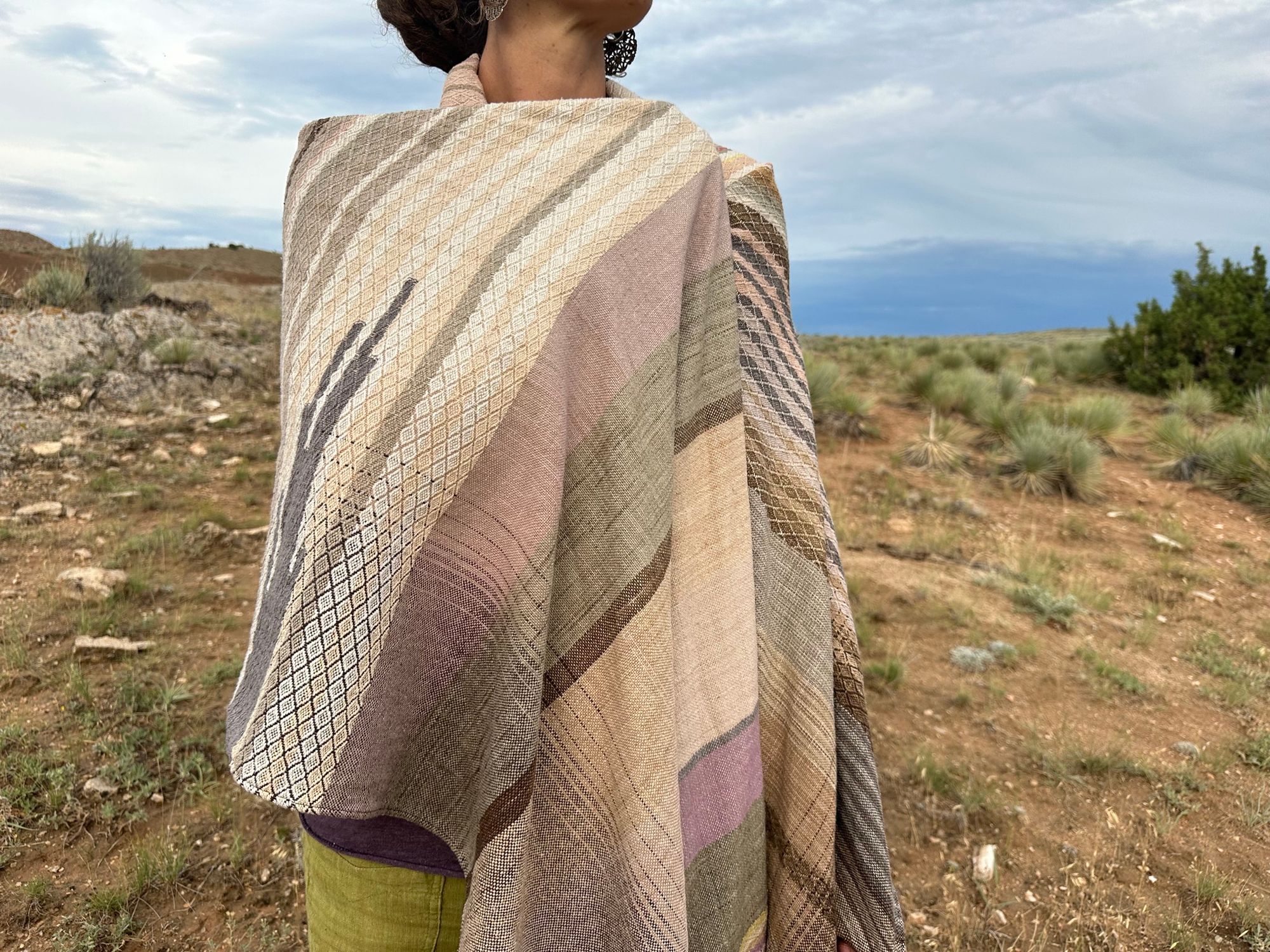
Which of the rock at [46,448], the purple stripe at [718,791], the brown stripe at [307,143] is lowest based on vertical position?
the rock at [46,448]

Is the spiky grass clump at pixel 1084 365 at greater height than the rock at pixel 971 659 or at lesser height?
greater

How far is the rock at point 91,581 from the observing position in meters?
4.16

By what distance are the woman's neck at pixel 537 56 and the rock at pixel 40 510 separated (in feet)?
17.3

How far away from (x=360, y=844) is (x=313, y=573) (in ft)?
1.30

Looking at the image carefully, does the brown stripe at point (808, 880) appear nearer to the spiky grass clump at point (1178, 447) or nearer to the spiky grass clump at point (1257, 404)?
the spiky grass clump at point (1178, 447)

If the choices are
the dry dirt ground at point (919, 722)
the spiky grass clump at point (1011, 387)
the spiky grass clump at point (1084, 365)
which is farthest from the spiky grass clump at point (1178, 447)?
the spiky grass clump at point (1084, 365)

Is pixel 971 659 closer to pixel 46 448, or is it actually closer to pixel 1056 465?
pixel 1056 465

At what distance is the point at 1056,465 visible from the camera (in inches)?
305

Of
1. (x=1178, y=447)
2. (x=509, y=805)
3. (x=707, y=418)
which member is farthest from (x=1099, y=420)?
(x=509, y=805)

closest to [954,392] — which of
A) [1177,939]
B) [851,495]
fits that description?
[851,495]

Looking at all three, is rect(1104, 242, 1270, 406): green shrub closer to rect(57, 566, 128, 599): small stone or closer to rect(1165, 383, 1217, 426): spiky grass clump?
rect(1165, 383, 1217, 426): spiky grass clump

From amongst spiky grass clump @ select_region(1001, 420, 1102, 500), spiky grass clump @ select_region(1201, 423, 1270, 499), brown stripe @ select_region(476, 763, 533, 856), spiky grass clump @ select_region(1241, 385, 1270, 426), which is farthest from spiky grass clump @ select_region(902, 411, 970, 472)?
brown stripe @ select_region(476, 763, 533, 856)

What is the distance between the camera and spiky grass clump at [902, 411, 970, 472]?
8.19 m

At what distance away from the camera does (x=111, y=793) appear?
281cm
